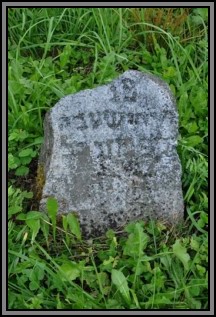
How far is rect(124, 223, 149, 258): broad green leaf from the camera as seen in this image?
104 inches

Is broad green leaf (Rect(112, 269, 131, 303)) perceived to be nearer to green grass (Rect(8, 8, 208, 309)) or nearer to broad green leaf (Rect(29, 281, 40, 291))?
green grass (Rect(8, 8, 208, 309))

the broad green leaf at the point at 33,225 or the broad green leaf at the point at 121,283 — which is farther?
the broad green leaf at the point at 33,225

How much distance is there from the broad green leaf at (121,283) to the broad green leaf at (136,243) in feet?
0.38

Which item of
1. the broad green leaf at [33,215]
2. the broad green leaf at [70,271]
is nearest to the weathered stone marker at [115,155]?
the broad green leaf at [33,215]

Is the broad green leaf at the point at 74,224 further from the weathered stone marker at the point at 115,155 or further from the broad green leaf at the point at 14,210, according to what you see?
Answer: the broad green leaf at the point at 14,210

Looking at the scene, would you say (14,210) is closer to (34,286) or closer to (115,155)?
(34,286)

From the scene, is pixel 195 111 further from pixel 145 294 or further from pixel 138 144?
pixel 145 294

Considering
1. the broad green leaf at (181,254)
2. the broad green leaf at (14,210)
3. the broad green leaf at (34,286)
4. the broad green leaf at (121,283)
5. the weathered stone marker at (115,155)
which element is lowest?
the broad green leaf at (34,286)

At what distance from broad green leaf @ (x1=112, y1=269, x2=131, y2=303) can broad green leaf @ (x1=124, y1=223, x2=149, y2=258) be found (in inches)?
4.6

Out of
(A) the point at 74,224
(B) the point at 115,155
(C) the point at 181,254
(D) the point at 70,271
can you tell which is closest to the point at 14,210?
Result: (A) the point at 74,224

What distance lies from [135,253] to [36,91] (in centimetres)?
113

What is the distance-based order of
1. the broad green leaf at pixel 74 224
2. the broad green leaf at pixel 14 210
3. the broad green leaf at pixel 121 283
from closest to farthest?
1. the broad green leaf at pixel 121 283
2. the broad green leaf at pixel 74 224
3. the broad green leaf at pixel 14 210

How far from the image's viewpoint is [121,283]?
2.55 metres

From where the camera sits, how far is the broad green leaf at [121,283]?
2.54 meters
